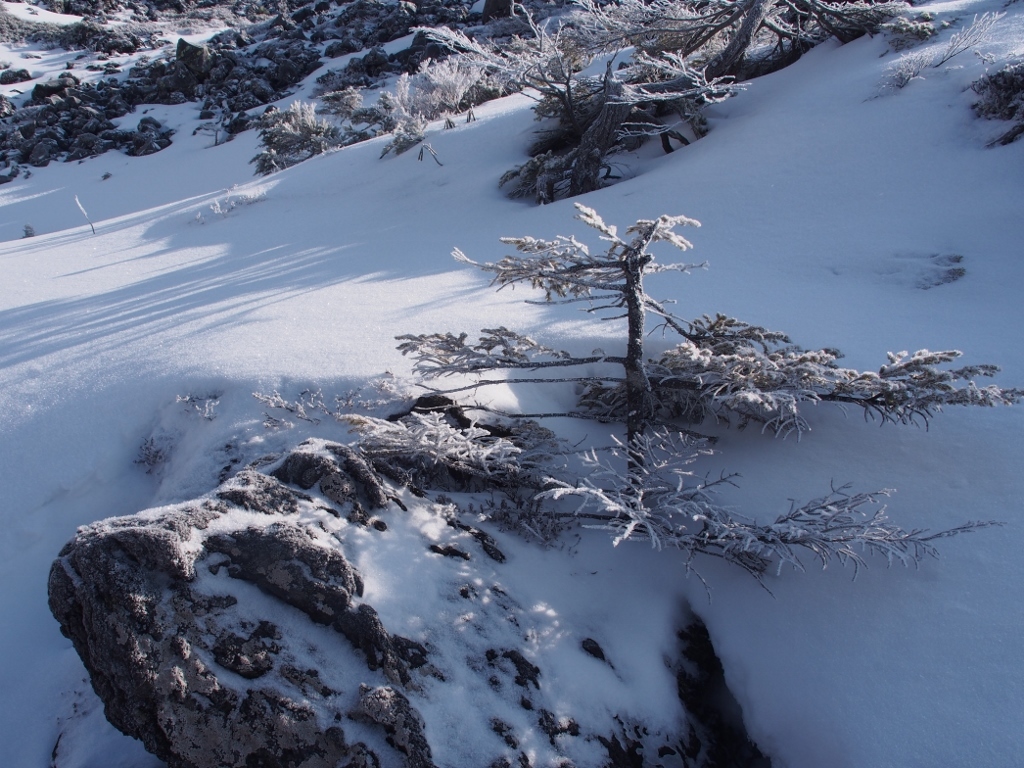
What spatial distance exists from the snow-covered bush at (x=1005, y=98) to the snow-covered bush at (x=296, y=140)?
11.5 metres

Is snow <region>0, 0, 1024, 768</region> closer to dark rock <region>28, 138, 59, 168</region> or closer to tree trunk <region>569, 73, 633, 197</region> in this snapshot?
tree trunk <region>569, 73, 633, 197</region>

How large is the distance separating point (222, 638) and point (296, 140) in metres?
14.0

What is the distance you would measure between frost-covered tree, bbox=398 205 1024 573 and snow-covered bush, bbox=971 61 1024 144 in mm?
3734

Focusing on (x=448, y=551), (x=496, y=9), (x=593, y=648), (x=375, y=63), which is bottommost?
(x=593, y=648)

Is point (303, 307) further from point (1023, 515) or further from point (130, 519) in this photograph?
point (1023, 515)

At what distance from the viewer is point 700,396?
8.38 feet

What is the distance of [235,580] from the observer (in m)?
1.70

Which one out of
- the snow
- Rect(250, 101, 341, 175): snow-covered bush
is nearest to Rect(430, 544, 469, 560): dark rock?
the snow

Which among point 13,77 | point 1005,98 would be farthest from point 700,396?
point 13,77

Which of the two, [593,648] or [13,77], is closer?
[593,648]

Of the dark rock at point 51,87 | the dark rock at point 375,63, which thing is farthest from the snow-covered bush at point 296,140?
the dark rock at point 51,87

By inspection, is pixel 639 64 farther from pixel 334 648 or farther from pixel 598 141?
pixel 334 648

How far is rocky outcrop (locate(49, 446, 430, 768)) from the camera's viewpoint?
146cm

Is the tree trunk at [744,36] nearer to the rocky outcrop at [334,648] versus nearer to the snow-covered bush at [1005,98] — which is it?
the snow-covered bush at [1005,98]
